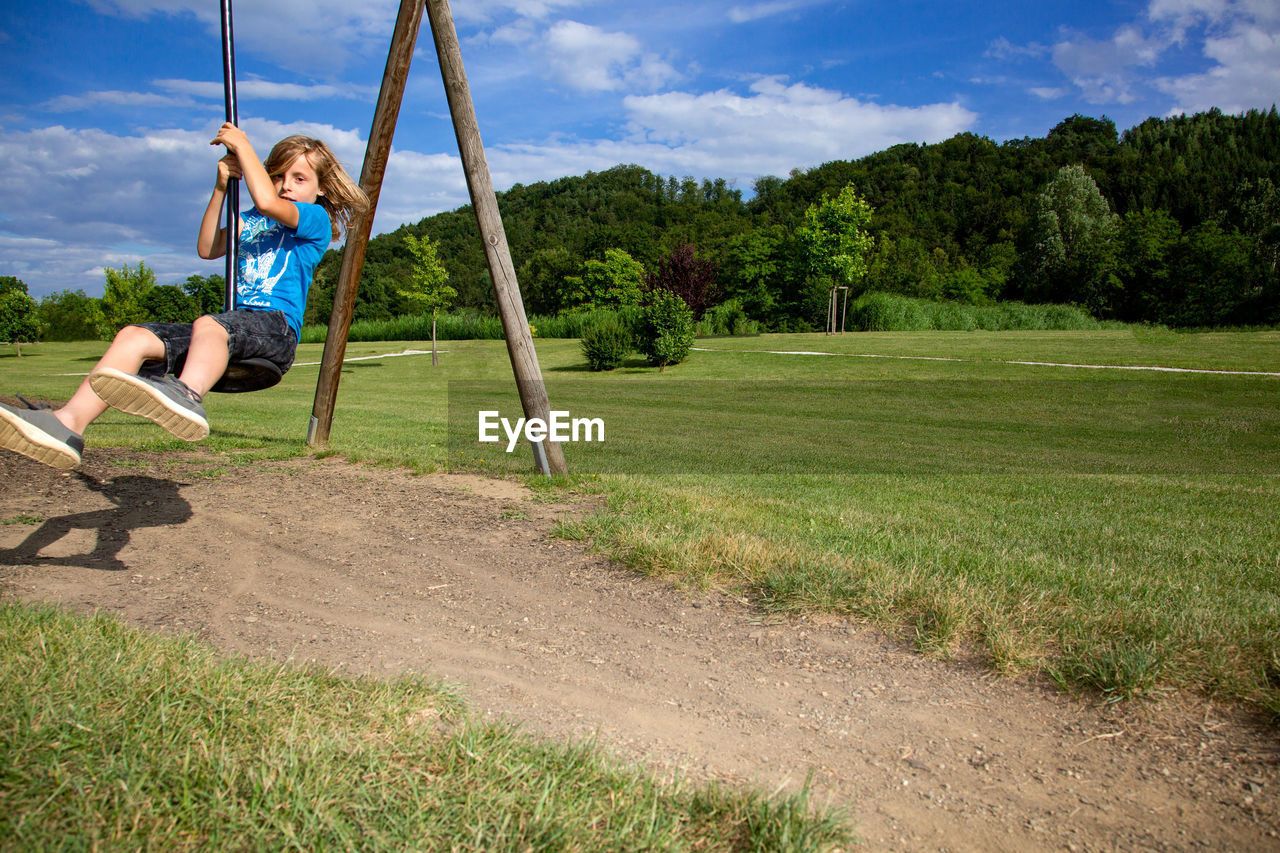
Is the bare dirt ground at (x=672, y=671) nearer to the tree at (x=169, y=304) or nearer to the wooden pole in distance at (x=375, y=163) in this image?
the wooden pole in distance at (x=375, y=163)

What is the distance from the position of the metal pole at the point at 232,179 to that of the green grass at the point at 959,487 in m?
2.49

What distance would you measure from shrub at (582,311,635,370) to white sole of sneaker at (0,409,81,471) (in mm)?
27202

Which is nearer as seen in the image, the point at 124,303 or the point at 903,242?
the point at 124,303

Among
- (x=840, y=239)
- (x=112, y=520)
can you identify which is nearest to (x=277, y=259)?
(x=112, y=520)

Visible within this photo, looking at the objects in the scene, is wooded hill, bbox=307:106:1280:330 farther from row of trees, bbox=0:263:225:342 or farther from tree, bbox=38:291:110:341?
tree, bbox=38:291:110:341

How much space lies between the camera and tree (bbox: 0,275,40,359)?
38.5 m

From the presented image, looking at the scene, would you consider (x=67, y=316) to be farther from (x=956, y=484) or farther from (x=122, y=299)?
(x=956, y=484)

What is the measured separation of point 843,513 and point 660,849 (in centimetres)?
497

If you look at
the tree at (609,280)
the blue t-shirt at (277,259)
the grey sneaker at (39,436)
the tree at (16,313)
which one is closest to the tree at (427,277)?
the tree at (16,313)

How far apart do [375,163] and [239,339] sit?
12.4ft

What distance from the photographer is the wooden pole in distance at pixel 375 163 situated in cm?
646

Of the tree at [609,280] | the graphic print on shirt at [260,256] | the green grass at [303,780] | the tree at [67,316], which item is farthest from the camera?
the tree at [609,280]

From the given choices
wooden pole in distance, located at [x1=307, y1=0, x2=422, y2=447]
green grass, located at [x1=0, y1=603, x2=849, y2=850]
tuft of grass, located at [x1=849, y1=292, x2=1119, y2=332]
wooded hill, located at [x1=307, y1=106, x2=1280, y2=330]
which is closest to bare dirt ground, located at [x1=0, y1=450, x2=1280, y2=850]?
green grass, located at [x1=0, y1=603, x2=849, y2=850]

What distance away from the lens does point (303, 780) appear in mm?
1973
